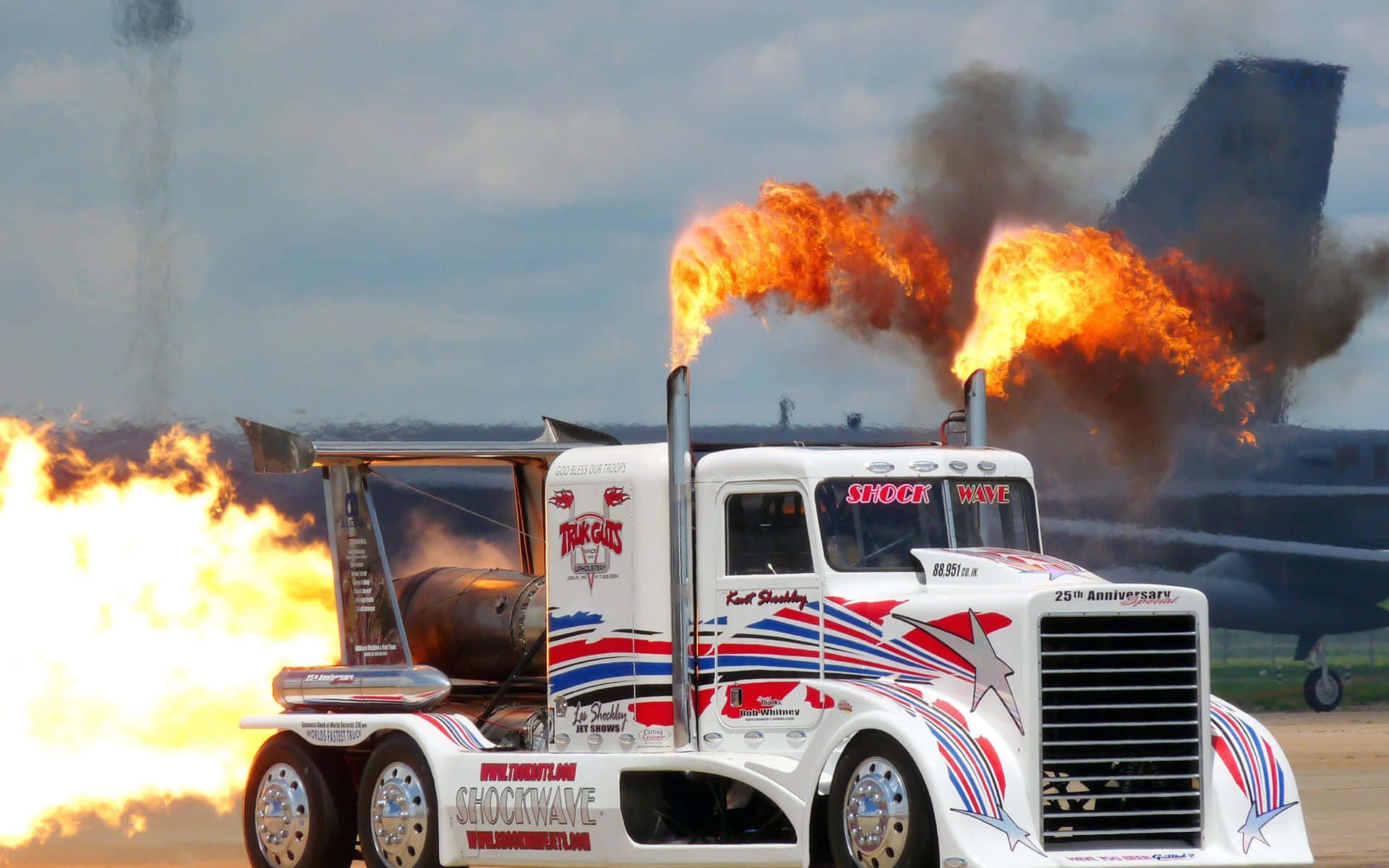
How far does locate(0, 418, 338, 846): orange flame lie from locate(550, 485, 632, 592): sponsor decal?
18.7 feet

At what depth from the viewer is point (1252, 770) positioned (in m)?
13.1

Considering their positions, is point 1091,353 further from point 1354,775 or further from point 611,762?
point 611,762

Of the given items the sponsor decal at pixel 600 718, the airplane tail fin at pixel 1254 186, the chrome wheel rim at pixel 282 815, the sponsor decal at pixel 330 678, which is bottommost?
the chrome wheel rim at pixel 282 815

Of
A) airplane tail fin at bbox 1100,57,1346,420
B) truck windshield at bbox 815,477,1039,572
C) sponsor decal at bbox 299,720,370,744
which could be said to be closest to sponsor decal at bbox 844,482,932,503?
truck windshield at bbox 815,477,1039,572

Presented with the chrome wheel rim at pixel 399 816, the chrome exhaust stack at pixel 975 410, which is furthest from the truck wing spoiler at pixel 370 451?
the chrome exhaust stack at pixel 975 410

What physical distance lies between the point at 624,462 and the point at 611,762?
2090 millimetres

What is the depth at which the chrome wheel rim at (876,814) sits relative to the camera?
12.3m

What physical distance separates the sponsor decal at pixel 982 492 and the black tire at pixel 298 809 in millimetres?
5506

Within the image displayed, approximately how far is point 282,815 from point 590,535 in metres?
3.67

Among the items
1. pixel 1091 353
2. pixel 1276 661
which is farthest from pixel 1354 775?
pixel 1276 661

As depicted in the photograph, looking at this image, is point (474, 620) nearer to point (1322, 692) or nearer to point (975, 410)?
point (975, 410)

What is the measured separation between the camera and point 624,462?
48.4 ft

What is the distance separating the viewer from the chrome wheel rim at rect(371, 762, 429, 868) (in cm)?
1524

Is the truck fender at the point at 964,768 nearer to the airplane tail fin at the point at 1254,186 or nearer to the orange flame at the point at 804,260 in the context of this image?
the orange flame at the point at 804,260
